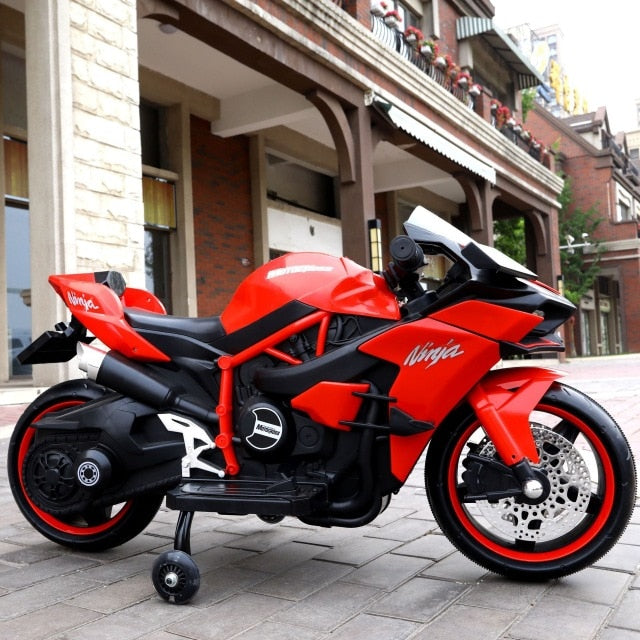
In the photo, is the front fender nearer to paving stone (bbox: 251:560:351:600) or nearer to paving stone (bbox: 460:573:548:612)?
paving stone (bbox: 460:573:548:612)

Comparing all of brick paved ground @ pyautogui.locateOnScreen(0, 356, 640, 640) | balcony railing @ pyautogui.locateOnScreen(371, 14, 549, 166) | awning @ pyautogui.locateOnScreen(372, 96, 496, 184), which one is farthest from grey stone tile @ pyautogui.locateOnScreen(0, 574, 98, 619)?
balcony railing @ pyautogui.locateOnScreen(371, 14, 549, 166)

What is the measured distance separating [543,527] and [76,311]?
174 centimetres

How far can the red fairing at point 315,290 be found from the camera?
2.36 metres

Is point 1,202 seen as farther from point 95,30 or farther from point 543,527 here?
point 543,527

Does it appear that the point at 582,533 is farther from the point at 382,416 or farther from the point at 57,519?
the point at 57,519

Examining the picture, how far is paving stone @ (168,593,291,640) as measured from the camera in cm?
200

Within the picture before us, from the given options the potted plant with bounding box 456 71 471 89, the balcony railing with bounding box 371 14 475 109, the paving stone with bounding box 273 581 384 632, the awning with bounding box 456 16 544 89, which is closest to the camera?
the paving stone with bounding box 273 581 384 632

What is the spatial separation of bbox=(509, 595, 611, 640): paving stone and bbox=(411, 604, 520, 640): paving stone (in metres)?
0.04

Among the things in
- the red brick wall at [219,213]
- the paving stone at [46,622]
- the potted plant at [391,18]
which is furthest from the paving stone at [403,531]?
the potted plant at [391,18]

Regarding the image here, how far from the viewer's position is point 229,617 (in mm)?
2105

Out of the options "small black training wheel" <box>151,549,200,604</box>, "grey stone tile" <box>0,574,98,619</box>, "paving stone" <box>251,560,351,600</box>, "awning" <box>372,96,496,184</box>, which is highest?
"awning" <box>372,96,496,184</box>

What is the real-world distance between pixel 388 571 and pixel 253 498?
55 centimetres

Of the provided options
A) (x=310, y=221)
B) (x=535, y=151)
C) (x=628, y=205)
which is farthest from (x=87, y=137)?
(x=628, y=205)

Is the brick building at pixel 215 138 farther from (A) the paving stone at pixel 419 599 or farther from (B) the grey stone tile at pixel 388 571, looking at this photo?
(A) the paving stone at pixel 419 599
